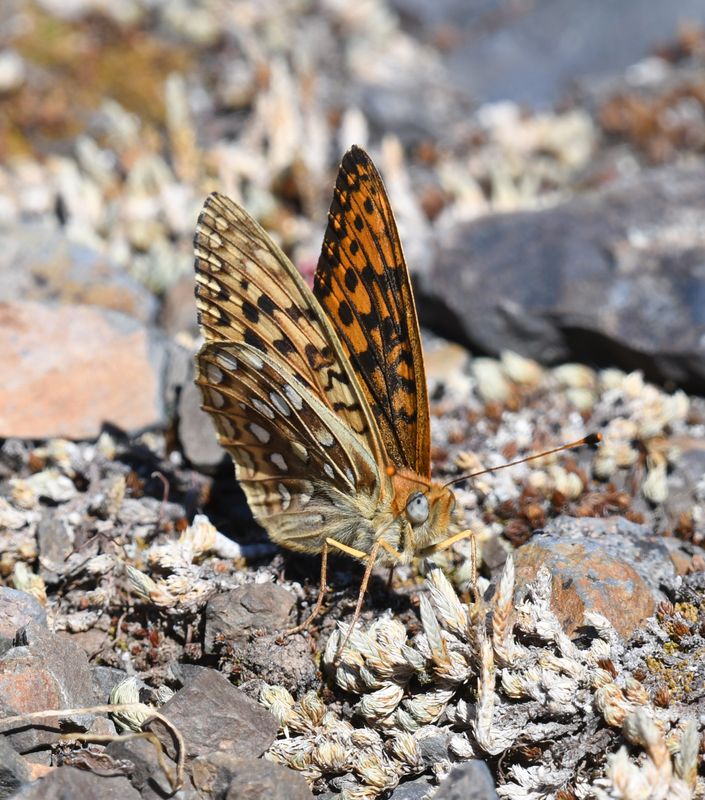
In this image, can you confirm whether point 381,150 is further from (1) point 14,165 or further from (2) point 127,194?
(1) point 14,165

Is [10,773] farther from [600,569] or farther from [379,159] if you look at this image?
[379,159]

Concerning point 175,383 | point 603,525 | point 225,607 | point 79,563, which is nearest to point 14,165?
point 175,383

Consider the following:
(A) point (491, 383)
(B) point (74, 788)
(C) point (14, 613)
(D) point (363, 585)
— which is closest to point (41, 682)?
(C) point (14, 613)

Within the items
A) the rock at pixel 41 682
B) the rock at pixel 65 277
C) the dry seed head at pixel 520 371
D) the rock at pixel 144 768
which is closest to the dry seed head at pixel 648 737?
the rock at pixel 144 768

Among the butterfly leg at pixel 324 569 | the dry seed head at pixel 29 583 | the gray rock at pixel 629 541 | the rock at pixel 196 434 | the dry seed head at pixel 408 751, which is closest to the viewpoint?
the dry seed head at pixel 408 751

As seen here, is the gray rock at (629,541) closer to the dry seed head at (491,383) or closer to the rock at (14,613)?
the dry seed head at (491,383)

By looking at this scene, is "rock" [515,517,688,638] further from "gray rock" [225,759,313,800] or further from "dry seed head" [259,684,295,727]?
"gray rock" [225,759,313,800]

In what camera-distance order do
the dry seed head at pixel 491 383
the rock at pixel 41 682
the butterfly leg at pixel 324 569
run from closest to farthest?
the rock at pixel 41 682 → the butterfly leg at pixel 324 569 → the dry seed head at pixel 491 383

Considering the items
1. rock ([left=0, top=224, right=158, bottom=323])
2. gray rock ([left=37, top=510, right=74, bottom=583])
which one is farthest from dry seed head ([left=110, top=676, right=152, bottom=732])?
rock ([left=0, top=224, right=158, bottom=323])
